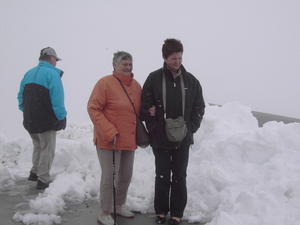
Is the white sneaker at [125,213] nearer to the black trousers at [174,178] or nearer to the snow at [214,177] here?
the snow at [214,177]

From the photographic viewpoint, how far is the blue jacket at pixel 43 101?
4855mm

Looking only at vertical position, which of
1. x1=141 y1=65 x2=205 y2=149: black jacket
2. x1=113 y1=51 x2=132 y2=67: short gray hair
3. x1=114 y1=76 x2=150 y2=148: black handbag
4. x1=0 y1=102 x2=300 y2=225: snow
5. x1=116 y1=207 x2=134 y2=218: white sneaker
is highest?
x1=113 y1=51 x2=132 y2=67: short gray hair

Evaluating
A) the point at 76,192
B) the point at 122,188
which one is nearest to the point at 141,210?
the point at 122,188

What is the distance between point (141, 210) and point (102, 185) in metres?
0.74

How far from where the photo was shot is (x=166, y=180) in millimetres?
3830

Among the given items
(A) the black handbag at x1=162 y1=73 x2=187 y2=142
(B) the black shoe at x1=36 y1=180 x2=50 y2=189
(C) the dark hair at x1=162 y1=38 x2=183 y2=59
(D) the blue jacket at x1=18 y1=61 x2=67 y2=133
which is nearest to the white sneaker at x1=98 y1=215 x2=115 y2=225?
→ (A) the black handbag at x1=162 y1=73 x2=187 y2=142

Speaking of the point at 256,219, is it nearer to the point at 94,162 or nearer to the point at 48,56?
the point at 94,162

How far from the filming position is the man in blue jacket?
4.86m

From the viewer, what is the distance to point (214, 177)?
14.4ft

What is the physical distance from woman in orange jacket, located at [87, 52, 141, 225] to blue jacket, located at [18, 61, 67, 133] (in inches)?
56.2

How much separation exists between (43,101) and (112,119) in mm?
1733

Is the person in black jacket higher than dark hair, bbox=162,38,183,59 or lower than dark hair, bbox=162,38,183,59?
lower

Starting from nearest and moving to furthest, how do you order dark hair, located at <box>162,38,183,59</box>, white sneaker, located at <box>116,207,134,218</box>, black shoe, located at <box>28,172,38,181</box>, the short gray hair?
dark hair, located at <box>162,38,183,59</box>
the short gray hair
white sneaker, located at <box>116,207,134,218</box>
black shoe, located at <box>28,172,38,181</box>

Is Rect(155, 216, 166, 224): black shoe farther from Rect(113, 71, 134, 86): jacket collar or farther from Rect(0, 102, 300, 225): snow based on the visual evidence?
Rect(113, 71, 134, 86): jacket collar
